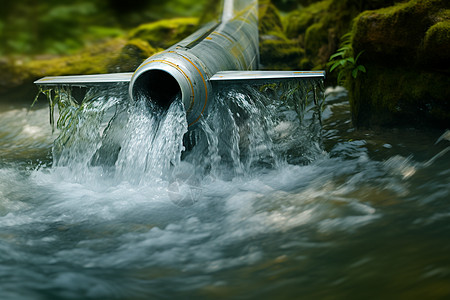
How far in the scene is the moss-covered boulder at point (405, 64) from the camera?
16.3 feet

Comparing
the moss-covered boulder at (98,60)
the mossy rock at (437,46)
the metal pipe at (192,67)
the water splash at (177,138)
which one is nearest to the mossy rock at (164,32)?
the moss-covered boulder at (98,60)

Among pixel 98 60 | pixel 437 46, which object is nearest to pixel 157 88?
pixel 437 46

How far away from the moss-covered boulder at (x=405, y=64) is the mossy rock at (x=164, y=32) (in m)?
5.39

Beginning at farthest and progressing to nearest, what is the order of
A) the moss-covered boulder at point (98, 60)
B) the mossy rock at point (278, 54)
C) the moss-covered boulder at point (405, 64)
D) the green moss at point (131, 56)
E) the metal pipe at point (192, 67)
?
the mossy rock at point (278, 54) → the moss-covered boulder at point (98, 60) → the green moss at point (131, 56) → the moss-covered boulder at point (405, 64) → the metal pipe at point (192, 67)

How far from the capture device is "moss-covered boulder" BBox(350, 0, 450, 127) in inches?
195

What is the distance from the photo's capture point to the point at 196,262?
310 cm

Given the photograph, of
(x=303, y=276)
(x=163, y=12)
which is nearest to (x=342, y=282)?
(x=303, y=276)

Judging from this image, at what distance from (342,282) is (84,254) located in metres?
1.83

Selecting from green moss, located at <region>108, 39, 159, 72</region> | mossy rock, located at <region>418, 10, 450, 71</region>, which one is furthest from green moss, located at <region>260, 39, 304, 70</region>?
mossy rock, located at <region>418, 10, 450, 71</region>

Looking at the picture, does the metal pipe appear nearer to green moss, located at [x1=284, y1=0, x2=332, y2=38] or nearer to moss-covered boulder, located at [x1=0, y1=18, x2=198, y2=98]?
moss-covered boulder, located at [x1=0, y1=18, x2=198, y2=98]

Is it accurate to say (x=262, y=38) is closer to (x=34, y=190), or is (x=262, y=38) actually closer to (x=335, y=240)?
(x=34, y=190)

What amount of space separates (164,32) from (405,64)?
6374 millimetres

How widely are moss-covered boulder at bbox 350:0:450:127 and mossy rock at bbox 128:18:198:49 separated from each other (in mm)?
5387

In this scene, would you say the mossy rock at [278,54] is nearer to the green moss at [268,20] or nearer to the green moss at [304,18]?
the green moss at [268,20]
